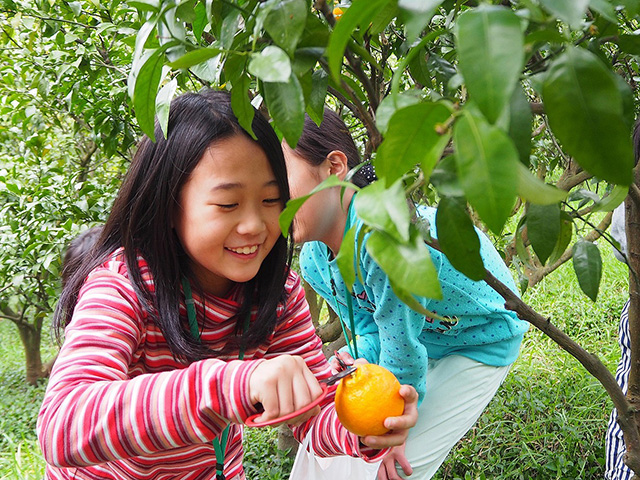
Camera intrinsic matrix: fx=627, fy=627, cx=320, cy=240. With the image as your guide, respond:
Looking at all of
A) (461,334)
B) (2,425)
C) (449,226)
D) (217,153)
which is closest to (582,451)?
(461,334)

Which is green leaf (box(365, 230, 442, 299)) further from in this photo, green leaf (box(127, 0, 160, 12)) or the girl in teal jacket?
the girl in teal jacket

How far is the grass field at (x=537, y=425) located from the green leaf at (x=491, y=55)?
2268 millimetres

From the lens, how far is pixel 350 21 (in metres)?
0.47

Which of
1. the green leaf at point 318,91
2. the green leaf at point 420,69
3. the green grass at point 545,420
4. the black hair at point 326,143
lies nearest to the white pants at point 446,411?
the green grass at point 545,420

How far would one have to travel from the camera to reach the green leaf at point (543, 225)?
606 mm

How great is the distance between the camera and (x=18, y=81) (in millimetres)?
3662

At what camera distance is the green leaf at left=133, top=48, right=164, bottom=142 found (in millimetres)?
672

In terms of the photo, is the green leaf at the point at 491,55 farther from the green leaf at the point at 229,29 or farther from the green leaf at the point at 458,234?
the green leaf at the point at 229,29

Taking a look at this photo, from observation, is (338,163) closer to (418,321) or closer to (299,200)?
(418,321)

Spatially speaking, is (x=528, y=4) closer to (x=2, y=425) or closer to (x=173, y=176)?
(x=173, y=176)

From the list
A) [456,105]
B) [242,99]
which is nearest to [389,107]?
[456,105]

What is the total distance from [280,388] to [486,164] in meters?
0.56

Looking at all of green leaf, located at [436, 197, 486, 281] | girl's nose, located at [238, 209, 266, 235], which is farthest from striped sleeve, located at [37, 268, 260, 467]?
green leaf, located at [436, 197, 486, 281]

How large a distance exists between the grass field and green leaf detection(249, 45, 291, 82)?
2187 millimetres
